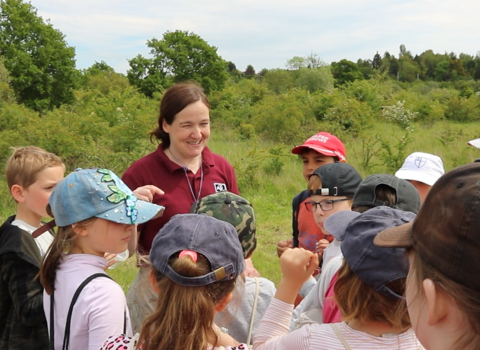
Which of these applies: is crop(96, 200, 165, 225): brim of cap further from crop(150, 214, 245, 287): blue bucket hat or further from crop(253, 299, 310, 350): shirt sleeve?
crop(253, 299, 310, 350): shirt sleeve

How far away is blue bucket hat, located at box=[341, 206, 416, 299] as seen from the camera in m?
1.45

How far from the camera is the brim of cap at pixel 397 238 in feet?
3.45

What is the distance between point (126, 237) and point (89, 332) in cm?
48

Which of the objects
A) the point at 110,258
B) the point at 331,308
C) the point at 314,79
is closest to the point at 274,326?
the point at 331,308

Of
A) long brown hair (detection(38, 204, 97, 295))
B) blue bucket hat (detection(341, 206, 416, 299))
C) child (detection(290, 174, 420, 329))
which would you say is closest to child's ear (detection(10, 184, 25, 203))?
long brown hair (detection(38, 204, 97, 295))

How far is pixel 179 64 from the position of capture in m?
34.4

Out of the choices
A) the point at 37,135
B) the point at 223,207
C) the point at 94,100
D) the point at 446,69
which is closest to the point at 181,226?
the point at 223,207

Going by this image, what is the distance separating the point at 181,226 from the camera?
1.56 metres

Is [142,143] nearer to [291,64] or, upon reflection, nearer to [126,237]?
[126,237]

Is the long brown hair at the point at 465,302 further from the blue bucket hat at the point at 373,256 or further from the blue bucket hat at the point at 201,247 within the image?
the blue bucket hat at the point at 201,247

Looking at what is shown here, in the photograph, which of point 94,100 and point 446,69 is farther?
point 446,69

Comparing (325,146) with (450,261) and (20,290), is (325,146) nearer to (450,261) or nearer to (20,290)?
(20,290)

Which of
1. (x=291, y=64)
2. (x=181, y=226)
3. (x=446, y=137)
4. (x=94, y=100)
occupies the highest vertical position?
(x=291, y=64)

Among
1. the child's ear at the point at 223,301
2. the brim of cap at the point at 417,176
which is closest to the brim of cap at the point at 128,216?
the child's ear at the point at 223,301
